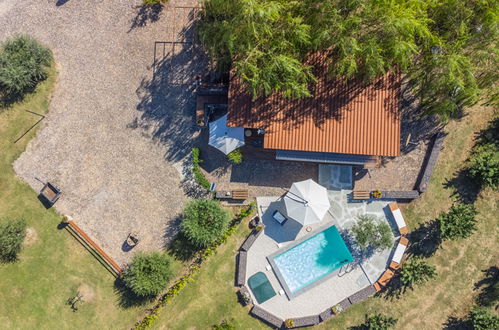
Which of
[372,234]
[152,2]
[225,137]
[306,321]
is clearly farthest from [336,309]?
[152,2]

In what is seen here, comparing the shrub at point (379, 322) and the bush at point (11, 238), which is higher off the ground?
the bush at point (11, 238)

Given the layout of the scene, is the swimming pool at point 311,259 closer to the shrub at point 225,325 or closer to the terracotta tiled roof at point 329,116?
the shrub at point 225,325

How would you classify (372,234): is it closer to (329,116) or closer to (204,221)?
(329,116)

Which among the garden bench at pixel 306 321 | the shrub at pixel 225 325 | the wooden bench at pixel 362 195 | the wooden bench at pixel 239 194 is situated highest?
the wooden bench at pixel 362 195

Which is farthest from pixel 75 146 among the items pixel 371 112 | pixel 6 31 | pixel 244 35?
pixel 371 112

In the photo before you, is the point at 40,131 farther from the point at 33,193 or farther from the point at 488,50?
the point at 488,50

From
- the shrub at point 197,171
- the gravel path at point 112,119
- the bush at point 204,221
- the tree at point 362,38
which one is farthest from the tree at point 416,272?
the gravel path at point 112,119
